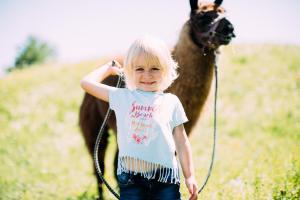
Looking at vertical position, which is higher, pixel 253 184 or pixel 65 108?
pixel 253 184

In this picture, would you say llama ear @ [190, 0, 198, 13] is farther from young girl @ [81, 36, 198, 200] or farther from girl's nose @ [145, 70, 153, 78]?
girl's nose @ [145, 70, 153, 78]

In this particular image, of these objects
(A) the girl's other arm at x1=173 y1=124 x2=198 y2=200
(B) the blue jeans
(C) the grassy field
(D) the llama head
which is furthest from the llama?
(B) the blue jeans

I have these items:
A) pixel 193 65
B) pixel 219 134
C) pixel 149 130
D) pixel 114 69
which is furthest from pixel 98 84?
pixel 219 134

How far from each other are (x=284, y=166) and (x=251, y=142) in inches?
155

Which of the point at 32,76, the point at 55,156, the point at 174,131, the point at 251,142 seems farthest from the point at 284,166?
the point at 32,76

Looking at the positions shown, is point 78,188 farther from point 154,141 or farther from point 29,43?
point 29,43

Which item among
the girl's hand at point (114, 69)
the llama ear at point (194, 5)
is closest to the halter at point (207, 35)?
the llama ear at point (194, 5)

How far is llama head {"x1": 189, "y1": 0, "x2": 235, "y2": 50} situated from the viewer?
393 centimetres

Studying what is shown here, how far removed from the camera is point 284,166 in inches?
164

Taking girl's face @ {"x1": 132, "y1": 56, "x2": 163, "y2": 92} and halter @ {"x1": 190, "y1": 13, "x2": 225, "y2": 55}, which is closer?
girl's face @ {"x1": 132, "y1": 56, "x2": 163, "y2": 92}

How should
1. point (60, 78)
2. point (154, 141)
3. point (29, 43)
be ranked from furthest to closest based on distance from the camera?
point (29, 43), point (60, 78), point (154, 141)

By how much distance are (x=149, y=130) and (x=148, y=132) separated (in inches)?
0.5

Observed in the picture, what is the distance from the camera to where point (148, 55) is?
211cm

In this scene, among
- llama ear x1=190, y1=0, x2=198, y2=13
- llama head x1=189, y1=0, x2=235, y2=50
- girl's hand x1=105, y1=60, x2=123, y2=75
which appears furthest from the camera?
llama ear x1=190, y1=0, x2=198, y2=13
